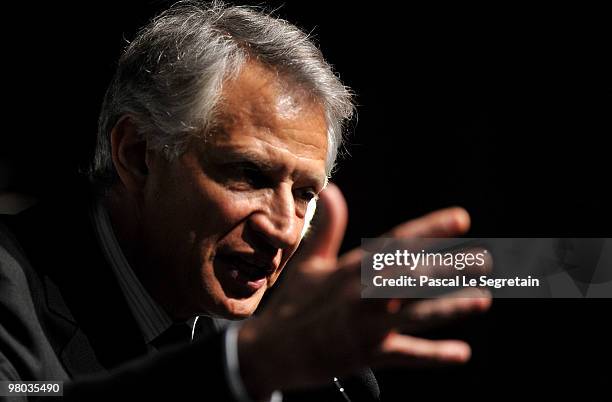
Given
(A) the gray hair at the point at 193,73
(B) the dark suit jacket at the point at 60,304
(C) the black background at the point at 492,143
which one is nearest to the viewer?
(B) the dark suit jacket at the point at 60,304

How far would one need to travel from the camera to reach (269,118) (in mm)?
1942

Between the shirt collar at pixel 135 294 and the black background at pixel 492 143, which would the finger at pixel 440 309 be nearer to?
the shirt collar at pixel 135 294

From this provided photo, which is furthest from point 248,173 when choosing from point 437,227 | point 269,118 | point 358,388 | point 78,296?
point 437,227

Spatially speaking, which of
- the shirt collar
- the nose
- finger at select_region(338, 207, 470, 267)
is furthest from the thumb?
the shirt collar

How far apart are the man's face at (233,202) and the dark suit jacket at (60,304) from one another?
16 centimetres

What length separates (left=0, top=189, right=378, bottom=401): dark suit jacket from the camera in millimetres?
1526

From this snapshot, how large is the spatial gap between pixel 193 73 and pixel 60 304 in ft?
2.13

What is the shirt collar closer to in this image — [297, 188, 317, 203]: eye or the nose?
the nose

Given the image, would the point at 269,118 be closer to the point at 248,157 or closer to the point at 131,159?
the point at 248,157

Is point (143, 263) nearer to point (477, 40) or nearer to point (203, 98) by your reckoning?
point (203, 98)

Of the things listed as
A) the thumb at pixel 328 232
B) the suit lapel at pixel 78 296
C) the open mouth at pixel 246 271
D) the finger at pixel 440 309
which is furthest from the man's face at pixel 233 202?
the finger at pixel 440 309

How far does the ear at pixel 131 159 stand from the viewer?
2033 mm

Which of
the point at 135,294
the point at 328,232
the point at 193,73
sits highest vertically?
the point at 328,232

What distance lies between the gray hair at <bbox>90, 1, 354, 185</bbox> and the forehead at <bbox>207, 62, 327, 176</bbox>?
3cm
